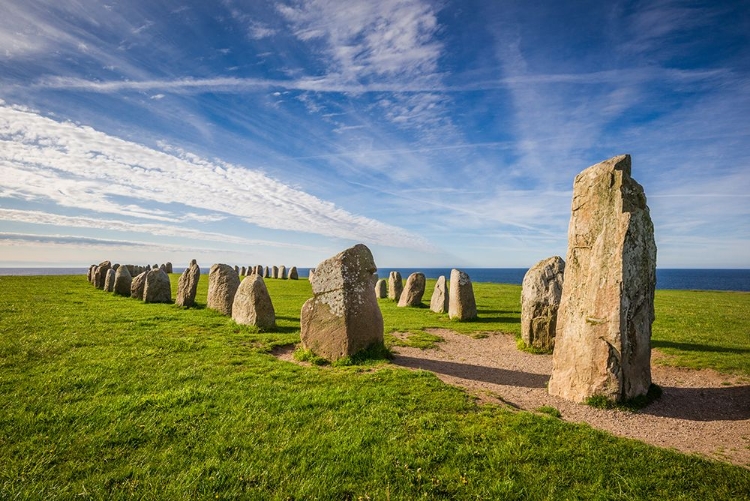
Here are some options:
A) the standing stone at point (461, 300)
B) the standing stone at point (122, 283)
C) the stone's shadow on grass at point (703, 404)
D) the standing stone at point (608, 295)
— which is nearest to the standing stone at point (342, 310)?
the standing stone at point (608, 295)

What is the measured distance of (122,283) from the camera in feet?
79.8

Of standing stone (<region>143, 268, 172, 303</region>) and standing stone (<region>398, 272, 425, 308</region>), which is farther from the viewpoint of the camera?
standing stone (<region>398, 272, 425, 308</region>)

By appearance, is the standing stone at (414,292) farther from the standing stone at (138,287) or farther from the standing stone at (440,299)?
the standing stone at (138,287)

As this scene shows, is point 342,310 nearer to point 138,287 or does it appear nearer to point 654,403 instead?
point 654,403

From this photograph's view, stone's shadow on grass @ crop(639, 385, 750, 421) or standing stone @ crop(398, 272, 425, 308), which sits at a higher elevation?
standing stone @ crop(398, 272, 425, 308)

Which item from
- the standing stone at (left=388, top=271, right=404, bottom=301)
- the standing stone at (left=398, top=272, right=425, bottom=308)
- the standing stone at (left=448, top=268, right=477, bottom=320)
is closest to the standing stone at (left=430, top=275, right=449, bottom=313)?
the standing stone at (left=398, top=272, right=425, bottom=308)

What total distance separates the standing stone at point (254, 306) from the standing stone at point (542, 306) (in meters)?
9.59

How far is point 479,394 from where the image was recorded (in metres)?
7.78

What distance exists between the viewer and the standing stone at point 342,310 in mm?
10039

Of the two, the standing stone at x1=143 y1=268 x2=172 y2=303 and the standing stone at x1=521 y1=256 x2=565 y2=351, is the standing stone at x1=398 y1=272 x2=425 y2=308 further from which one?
the standing stone at x1=143 y1=268 x2=172 y2=303

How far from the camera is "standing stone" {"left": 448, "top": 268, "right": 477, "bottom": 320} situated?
711 inches

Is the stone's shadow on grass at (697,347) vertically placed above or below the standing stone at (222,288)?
below

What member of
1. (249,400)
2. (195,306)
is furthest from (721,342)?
(195,306)

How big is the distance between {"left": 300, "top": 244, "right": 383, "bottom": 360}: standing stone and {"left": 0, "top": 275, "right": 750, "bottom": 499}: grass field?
1.00 meters
